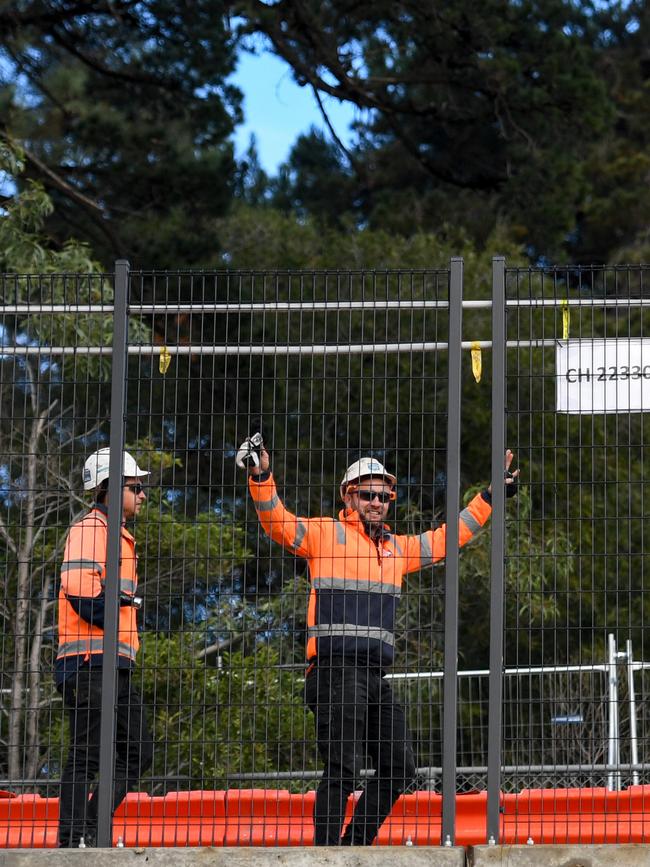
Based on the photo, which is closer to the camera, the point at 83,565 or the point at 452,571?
the point at 452,571

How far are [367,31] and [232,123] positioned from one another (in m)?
2.88

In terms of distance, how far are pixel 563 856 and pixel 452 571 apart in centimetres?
115

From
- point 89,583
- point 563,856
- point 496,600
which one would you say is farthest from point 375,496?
point 563,856

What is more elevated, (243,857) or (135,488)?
(135,488)

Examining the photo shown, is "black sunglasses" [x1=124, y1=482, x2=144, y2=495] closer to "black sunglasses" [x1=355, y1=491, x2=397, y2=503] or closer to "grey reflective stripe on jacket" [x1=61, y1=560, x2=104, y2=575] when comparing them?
"grey reflective stripe on jacket" [x1=61, y1=560, x2=104, y2=575]

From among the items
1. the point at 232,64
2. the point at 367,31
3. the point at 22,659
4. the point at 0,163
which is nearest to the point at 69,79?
the point at 232,64

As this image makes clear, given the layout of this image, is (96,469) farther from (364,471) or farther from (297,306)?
(297,306)

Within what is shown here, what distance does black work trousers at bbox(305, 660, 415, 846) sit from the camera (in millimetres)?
5941

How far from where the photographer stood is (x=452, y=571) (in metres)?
5.87

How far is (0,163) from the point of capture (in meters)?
14.7

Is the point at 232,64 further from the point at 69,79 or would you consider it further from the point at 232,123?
the point at 69,79

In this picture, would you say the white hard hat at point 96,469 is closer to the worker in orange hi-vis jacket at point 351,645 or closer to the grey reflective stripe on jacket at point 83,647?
the grey reflective stripe on jacket at point 83,647

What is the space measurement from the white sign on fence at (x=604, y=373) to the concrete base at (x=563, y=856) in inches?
65.8

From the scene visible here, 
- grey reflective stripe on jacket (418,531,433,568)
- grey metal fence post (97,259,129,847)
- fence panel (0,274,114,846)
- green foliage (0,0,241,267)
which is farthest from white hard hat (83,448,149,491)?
green foliage (0,0,241,267)
